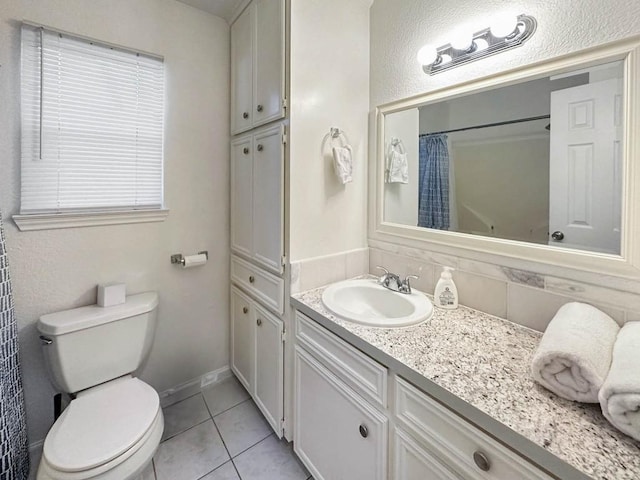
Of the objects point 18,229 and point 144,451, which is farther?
point 18,229

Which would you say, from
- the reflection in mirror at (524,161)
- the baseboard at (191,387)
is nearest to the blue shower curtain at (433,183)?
the reflection in mirror at (524,161)

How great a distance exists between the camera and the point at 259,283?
163 centimetres

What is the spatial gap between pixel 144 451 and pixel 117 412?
0.70 feet

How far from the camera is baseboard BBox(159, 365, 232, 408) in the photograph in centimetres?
182

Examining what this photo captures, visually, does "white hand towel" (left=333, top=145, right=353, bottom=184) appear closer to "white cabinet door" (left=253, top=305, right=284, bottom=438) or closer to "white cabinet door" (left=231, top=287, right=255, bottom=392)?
"white cabinet door" (left=253, top=305, right=284, bottom=438)

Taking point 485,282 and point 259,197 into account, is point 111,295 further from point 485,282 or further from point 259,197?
point 485,282

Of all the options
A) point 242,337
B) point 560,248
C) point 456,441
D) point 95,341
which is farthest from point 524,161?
point 95,341

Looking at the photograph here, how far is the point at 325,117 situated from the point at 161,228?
1105 millimetres

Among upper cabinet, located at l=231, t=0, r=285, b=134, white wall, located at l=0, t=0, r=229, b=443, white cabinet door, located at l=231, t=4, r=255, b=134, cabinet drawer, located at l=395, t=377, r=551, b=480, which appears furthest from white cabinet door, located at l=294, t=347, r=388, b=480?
white cabinet door, located at l=231, t=4, r=255, b=134

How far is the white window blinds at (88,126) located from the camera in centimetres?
132

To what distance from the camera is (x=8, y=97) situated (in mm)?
1273

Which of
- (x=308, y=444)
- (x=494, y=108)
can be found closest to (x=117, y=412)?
(x=308, y=444)

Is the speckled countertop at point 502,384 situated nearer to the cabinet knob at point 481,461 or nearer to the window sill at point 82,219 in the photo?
the cabinet knob at point 481,461

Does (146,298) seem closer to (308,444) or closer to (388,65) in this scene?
(308,444)
